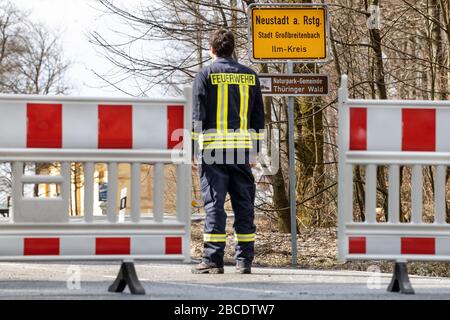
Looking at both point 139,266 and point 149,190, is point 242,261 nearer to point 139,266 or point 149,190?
point 139,266

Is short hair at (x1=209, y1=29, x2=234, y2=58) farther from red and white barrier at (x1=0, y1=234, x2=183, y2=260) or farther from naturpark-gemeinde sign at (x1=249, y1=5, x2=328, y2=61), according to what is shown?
red and white barrier at (x1=0, y1=234, x2=183, y2=260)

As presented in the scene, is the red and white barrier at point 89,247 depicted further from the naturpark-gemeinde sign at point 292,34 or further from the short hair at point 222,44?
the naturpark-gemeinde sign at point 292,34

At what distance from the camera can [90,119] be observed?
20.4 feet

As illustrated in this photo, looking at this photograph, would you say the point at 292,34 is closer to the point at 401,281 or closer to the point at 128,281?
the point at 401,281

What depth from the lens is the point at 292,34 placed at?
10.1m

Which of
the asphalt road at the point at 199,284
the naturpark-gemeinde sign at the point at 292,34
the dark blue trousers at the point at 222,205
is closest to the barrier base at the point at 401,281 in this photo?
the asphalt road at the point at 199,284

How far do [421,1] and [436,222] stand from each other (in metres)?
10.6

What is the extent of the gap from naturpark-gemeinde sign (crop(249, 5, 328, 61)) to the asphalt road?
2.70 meters

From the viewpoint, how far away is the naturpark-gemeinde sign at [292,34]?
399 inches

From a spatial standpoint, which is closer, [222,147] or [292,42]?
[222,147]

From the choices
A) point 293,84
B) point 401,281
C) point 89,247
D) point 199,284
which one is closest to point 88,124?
point 89,247

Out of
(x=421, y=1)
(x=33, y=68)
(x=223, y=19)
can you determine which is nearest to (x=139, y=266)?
(x=223, y=19)

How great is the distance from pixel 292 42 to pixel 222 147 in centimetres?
282

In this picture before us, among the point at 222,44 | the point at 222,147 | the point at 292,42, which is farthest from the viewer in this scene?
the point at 292,42
